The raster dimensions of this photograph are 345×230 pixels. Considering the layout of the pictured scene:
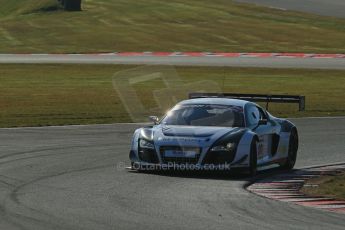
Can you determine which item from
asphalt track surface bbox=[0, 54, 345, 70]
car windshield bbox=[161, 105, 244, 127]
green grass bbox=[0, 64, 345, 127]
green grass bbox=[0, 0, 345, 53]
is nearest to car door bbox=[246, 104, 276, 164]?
car windshield bbox=[161, 105, 244, 127]

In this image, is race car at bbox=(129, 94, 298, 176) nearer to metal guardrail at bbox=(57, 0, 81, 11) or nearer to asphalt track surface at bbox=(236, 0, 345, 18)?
asphalt track surface at bbox=(236, 0, 345, 18)

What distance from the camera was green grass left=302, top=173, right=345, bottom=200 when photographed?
12055 millimetres

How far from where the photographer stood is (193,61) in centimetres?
Answer: 4762

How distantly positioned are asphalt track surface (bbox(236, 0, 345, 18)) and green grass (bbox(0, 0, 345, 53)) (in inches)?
59.2

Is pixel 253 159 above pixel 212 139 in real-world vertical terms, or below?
below

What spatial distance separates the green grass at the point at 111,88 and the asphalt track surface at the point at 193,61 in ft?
4.95

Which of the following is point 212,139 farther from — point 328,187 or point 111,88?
point 111,88

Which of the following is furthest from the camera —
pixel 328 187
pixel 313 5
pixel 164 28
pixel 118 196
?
pixel 313 5

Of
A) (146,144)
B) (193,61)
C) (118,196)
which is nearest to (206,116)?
(146,144)

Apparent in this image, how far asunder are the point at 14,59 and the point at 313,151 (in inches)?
1319

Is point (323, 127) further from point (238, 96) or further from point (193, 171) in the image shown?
point (193, 171)

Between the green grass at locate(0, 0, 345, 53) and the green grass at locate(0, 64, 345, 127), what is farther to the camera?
the green grass at locate(0, 0, 345, 53)

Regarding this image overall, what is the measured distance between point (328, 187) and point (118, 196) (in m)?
2.97

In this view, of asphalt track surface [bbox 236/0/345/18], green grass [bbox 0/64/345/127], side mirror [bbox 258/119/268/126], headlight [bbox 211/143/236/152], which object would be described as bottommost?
asphalt track surface [bbox 236/0/345/18]
